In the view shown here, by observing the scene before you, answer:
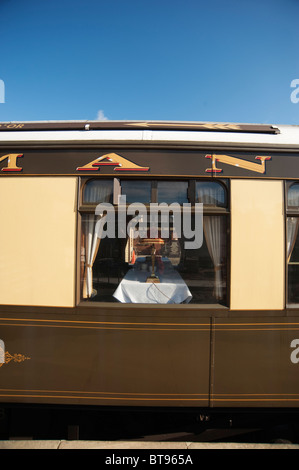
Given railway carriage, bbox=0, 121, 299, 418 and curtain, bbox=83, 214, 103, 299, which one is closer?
railway carriage, bbox=0, 121, 299, 418

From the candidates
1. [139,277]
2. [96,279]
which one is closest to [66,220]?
[96,279]

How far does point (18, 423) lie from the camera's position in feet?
7.39

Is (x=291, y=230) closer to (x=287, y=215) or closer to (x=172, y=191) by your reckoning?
(x=287, y=215)

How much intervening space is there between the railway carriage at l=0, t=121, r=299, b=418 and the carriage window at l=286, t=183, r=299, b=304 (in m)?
0.01

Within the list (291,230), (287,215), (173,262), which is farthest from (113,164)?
(291,230)

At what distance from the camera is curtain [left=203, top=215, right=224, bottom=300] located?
219 cm

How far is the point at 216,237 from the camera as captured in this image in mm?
2197

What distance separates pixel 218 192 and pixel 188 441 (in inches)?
97.2

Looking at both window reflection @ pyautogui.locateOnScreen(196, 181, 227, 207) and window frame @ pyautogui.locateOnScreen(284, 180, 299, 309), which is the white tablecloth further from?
window frame @ pyautogui.locateOnScreen(284, 180, 299, 309)

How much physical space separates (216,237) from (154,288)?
2.61 feet

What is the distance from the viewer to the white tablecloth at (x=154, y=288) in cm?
222

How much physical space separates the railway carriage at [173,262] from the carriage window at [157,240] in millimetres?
10

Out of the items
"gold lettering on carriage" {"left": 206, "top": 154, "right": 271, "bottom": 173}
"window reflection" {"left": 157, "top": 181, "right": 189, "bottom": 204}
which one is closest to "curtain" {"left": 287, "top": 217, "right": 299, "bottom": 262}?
"gold lettering on carriage" {"left": 206, "top": 154, "right": 271, "bottom": 173}

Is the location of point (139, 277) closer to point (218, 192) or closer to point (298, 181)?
point (218, 192)
